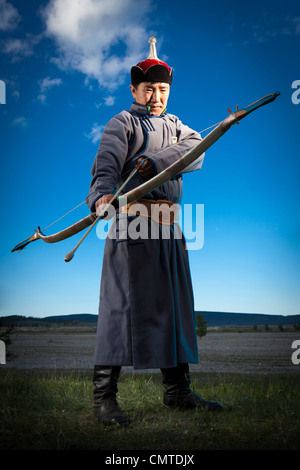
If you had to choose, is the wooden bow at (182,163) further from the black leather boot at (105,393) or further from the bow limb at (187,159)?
the black leather boot at (105,393)

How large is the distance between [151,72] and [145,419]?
104 inches

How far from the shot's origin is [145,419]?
10.0 ft

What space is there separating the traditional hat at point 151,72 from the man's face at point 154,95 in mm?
39

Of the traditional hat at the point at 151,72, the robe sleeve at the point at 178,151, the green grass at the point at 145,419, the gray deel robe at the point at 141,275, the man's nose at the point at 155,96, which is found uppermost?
the traditional hat at the point at 151,72

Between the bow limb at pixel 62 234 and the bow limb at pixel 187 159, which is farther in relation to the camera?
the bow limb at pixel 62 234

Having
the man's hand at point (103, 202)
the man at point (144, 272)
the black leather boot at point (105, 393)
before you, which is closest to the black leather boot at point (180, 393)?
the man at point (144, 272)

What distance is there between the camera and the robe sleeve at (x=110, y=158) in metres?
3.03

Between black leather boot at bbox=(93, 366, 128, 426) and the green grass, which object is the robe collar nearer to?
black leather boot at bbox=(93, 366, 128, 426)

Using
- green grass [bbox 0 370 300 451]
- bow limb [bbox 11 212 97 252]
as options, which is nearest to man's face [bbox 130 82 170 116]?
bow limb [bbox 11 212 97 252]

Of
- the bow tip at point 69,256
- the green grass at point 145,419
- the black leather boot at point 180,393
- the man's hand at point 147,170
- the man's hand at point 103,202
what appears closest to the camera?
the green grass at point 145,419

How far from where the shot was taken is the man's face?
11.3 feet

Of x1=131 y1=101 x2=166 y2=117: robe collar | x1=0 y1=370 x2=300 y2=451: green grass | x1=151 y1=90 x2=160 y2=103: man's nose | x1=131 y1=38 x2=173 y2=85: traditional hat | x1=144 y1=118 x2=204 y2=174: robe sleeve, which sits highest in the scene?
x1=131 y1=38 x2=173 y2=85: traditional hat

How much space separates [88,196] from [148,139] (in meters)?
0.67
